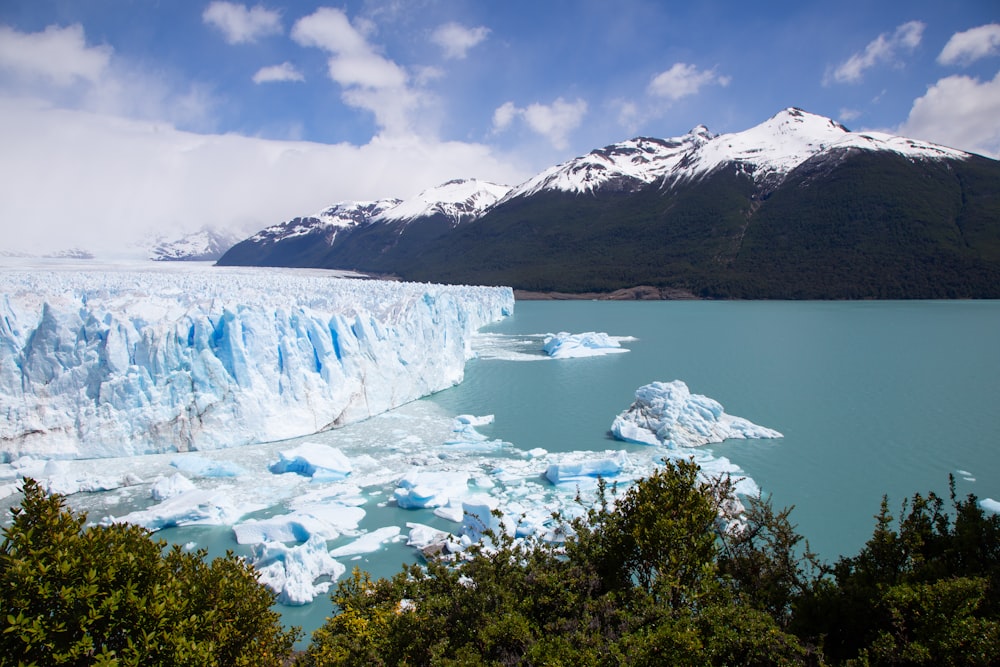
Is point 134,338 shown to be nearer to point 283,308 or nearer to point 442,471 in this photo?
point 283,308

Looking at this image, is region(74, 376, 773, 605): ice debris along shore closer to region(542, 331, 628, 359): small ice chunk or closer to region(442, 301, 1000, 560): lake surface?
region(442, 301, 1000, 560): lake surface

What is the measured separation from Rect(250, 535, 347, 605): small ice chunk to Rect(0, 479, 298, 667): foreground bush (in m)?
3.76

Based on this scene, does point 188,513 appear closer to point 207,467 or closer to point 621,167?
point 207,467

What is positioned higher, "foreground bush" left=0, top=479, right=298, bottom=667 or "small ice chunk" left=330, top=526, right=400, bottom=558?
"foreground bush" left=0, top=479, right=298, bottom=667

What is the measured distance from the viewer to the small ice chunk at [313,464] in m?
11.6

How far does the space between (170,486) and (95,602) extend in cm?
800

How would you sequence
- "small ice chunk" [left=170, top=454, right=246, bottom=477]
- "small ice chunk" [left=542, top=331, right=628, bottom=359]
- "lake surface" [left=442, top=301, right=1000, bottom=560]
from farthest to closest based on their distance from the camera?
"small ice chunk" [left=542, top=331, right=628, bottom=359]
"small ice chunk" [left=170, top=454, right=246, bottom=477]
"lake surface" [left=442, top=301, right=1000, bottom=560]

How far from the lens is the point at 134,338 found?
512 inches

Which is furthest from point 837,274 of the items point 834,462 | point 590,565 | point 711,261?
point 590,565

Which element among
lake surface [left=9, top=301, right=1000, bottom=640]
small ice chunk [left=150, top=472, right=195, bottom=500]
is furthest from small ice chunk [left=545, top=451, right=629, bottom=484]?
small ice chunk [left=150, top=472, right=195, bottom=500]

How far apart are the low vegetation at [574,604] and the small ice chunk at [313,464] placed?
6.22 metres

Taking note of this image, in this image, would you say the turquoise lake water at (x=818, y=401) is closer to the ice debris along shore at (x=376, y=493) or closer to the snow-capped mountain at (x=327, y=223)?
the ice debris along shore at (x=376, y=493)

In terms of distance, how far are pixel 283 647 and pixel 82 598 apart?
1959 mm

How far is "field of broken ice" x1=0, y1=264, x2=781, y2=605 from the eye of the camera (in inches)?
372
